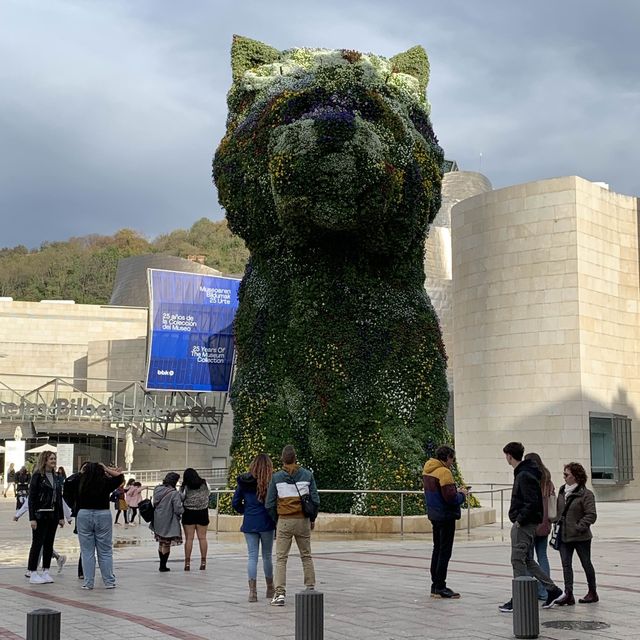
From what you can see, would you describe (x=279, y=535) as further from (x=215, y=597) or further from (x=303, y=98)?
(x=303, y=98)

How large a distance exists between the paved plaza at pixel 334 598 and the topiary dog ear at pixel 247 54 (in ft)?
31.0

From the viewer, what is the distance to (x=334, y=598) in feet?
29.0

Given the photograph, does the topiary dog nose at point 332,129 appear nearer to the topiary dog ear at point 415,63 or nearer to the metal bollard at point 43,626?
the topiary dog ear at point 415,63

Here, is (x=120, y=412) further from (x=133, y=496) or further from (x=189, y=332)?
(x=133, y=496)

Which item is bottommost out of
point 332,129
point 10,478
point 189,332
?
point 10,478

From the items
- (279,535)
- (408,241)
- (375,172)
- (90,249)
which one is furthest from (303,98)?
(90,249)

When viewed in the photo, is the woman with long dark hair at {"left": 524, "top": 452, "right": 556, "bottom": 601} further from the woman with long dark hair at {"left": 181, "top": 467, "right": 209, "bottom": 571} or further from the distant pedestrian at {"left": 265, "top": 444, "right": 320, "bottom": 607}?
the woman with long dark hair at {"left": 181, "top": 467, "right": 209, "bottom": 571}

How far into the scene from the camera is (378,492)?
51.8ft

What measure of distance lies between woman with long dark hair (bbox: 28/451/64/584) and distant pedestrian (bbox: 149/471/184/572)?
1.26 m

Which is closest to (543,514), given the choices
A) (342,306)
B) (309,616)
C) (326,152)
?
(309,616)

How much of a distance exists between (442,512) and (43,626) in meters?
4.57

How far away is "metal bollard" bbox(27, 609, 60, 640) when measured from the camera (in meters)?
5.10

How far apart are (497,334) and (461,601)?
25.6m

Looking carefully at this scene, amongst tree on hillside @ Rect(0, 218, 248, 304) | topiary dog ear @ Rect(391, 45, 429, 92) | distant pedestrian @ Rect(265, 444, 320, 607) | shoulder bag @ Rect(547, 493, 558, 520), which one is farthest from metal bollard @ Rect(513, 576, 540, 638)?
tree on hillside @ Rect(0, 218, 248, 304)
